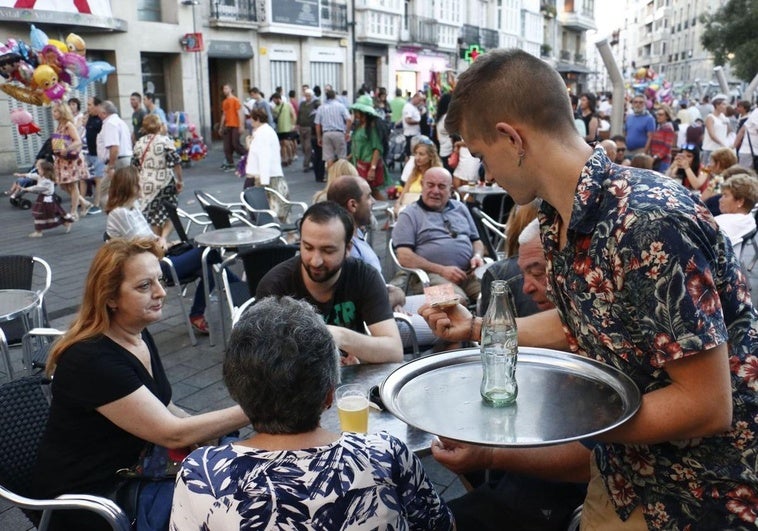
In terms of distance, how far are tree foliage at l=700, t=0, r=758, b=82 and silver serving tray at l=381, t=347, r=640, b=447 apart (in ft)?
129

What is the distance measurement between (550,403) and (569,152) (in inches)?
23.0

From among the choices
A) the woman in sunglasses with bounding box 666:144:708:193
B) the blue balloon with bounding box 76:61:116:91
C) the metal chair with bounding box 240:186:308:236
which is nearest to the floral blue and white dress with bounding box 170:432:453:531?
the metal chair with bounding box 240:186:308:236

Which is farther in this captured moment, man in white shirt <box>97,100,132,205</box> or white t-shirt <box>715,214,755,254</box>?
man in white shirt <box>97,100,132,205</box>

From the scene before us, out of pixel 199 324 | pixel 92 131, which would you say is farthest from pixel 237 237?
pixel 92 131

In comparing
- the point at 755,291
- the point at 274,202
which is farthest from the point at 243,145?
the point at 755,291

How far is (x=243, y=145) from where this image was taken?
1797 centimetres

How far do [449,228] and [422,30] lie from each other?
1233 inches

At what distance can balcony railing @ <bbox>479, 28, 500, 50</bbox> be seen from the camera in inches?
1634

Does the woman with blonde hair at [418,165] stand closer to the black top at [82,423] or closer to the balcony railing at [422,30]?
the black top at [82,423]

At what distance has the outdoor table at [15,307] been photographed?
3.71 meters

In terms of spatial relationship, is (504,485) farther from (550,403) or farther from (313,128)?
(313,128)

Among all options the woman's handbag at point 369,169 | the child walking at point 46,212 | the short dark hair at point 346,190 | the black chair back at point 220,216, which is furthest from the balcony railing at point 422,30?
the short dark hair at point 346,190

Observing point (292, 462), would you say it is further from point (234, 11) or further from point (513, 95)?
point (234, 11)

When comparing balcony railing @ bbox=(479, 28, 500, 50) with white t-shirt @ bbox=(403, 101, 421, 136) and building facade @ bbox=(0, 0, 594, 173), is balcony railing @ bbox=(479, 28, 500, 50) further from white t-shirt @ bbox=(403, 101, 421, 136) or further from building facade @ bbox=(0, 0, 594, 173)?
white t-shirt @ bbox=(403, 101, 421, 136)
